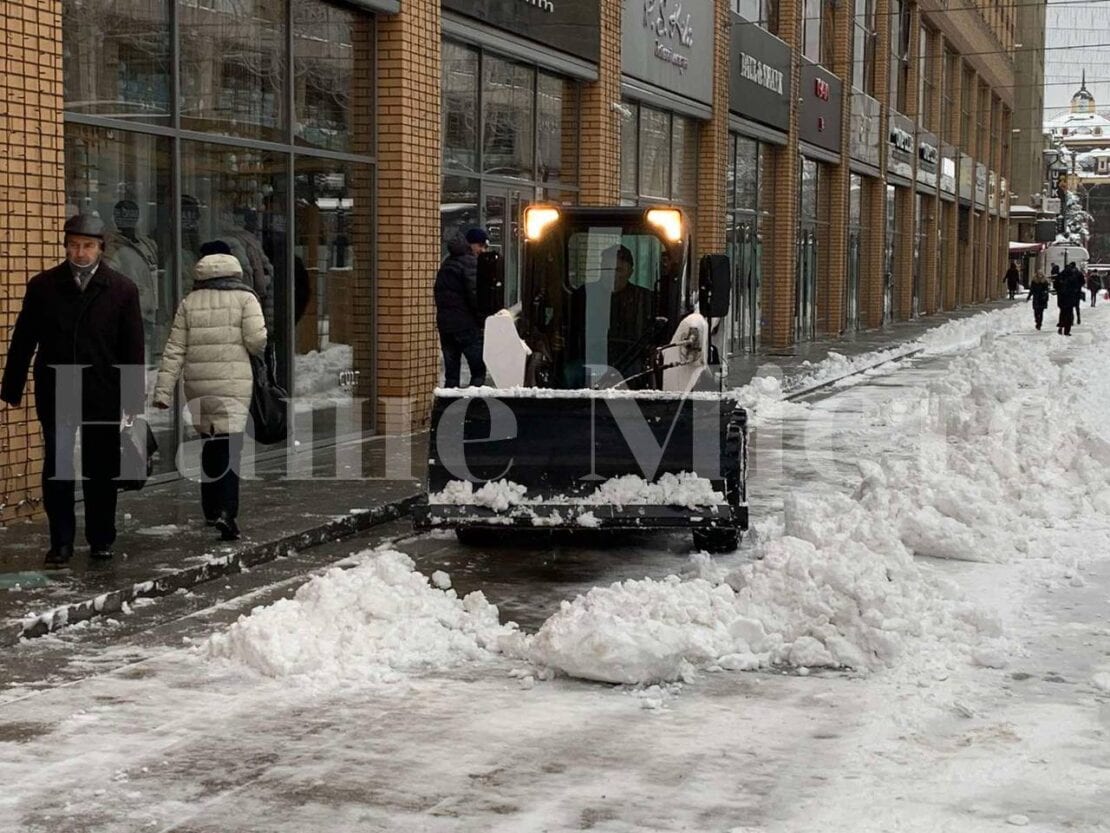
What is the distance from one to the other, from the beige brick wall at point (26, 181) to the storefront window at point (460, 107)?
6.38 meters

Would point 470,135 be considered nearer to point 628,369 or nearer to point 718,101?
point 628,369

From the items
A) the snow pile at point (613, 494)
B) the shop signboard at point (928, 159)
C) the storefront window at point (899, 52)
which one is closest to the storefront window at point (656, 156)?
the snow pile at point (613, 494)

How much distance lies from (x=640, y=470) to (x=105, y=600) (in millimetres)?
3198

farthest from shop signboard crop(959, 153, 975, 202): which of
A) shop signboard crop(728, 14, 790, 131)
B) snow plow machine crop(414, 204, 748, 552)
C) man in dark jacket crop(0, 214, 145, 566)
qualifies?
man in dark jacket crop(0, 214, 145, 566)

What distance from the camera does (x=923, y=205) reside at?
166 feet

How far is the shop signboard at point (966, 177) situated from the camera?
5709 centimetres

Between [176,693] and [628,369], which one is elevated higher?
[628,369]

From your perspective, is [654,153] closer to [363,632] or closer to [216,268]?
[216,268]

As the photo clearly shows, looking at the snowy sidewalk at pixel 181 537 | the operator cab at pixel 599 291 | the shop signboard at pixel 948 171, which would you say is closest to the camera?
the snowy sidewalk at pixel 181 537

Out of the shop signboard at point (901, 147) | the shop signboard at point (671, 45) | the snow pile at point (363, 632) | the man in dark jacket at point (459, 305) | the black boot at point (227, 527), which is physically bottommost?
the snow pile at point (363, 632)

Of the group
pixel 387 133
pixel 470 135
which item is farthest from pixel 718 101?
pixel 387 133

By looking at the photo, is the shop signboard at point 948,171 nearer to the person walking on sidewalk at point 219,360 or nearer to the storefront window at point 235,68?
the storefront window at point 235,68

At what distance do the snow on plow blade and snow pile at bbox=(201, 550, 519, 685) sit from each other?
190 cm

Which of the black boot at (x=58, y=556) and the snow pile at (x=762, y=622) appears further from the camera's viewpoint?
the black boot at (x=58, y=556)
